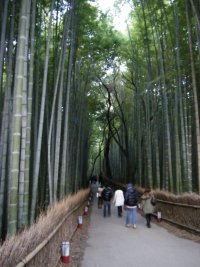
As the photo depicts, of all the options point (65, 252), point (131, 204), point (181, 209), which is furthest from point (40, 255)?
point (131, 204)

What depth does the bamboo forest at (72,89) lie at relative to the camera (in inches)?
176

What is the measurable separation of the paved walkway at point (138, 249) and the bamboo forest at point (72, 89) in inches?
44.2

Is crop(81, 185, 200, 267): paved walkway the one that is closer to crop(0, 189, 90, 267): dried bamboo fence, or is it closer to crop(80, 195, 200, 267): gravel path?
crop(80, 195, 200, 267): gravel path

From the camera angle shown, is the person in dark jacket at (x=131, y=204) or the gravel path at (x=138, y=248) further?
the person in dark jacket at (x=131, y=204)

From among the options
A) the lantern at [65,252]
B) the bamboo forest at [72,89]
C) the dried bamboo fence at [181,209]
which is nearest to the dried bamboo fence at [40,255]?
the lantern at [65,252]

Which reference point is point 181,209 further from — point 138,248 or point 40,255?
point 40,255

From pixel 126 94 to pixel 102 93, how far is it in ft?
4.62

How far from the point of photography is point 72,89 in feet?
32.2

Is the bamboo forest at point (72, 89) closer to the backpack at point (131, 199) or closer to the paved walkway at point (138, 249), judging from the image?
the paved walkway at point (138, 249)

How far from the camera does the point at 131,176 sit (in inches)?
638

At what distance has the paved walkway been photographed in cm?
449

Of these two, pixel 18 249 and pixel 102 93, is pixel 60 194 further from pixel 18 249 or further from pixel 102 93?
pixel 102 93

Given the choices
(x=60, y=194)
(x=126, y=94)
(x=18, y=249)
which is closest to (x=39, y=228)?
(x=18, y=249)

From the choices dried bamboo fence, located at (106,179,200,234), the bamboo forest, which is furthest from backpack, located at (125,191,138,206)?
the bamboo forest
